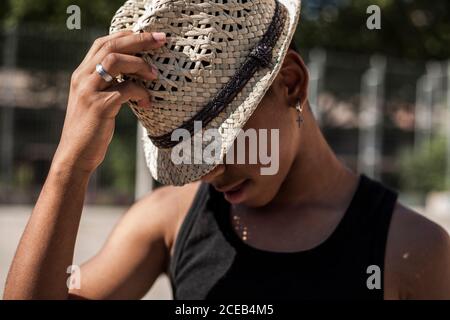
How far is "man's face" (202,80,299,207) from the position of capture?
1.71 m

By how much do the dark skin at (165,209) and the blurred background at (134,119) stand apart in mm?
4308

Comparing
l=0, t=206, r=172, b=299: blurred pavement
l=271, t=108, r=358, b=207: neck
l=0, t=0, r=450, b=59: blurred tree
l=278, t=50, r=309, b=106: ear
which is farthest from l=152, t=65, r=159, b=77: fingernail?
l=0, t=0, r=450, b=59: blurred tree

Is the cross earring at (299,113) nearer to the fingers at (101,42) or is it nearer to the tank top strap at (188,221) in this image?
the tank top strap at (188,221)

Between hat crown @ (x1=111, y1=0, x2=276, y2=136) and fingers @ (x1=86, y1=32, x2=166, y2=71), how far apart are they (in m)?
0.04

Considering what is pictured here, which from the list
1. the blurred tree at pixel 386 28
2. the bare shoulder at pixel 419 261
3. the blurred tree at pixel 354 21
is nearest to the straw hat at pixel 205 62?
the bare shoulder at pixel 419 261

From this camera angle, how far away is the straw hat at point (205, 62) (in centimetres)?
156

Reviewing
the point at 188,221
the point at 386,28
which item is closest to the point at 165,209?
the point at 188,221

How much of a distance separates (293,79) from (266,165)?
230 mm

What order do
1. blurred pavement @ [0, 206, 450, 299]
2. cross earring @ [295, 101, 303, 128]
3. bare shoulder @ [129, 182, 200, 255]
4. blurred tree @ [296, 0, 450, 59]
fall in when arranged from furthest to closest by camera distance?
blurred tree @ [296, 0, 450, 59]
blurred pavement @ [0, 206, 450, 299]
bare shoulder @ [129, 182, 200, 255]
cross earring @ [295, 101, 303, 128]

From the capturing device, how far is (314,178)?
1.94 m

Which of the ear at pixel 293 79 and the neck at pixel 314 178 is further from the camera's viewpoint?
the neck at pixel 314 178

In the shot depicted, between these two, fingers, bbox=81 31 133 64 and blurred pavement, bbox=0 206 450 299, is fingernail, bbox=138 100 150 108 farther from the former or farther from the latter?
blurred pavement, bbox=0 206 450 299
